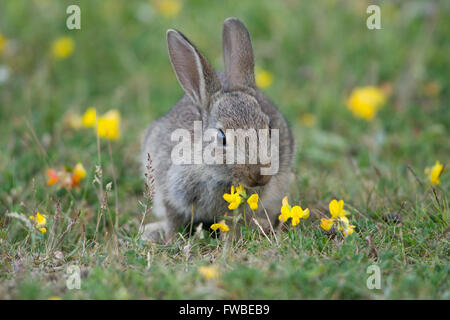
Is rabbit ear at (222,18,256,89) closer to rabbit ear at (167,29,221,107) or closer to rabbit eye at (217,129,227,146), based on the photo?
rabbit ear at (167,29,221,107)

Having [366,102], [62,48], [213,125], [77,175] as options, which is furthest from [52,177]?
[366,102]

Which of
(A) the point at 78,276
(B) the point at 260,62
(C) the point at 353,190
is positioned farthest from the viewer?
(B) the point at 260,62

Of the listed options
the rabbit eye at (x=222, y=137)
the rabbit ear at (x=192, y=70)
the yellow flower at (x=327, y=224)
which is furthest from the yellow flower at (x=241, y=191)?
the rabbit ear at (x=192, y=70)

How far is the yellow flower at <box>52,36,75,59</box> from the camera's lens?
7.16 meters

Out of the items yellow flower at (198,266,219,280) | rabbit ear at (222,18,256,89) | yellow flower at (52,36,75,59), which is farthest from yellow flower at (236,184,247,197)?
yellow flower at (52,36,75,59)

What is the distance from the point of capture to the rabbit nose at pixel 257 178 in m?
4.10

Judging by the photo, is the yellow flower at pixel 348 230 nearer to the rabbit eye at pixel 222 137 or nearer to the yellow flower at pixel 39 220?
the rabbit eye at pixel 222 137

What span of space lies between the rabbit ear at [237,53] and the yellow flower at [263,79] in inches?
89.4

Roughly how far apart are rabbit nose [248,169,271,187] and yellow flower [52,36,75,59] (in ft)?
13.5

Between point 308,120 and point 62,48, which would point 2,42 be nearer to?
point 62,48

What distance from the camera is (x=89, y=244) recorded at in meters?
4.17

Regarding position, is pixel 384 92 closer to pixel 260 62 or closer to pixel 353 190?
pixel 260 62
